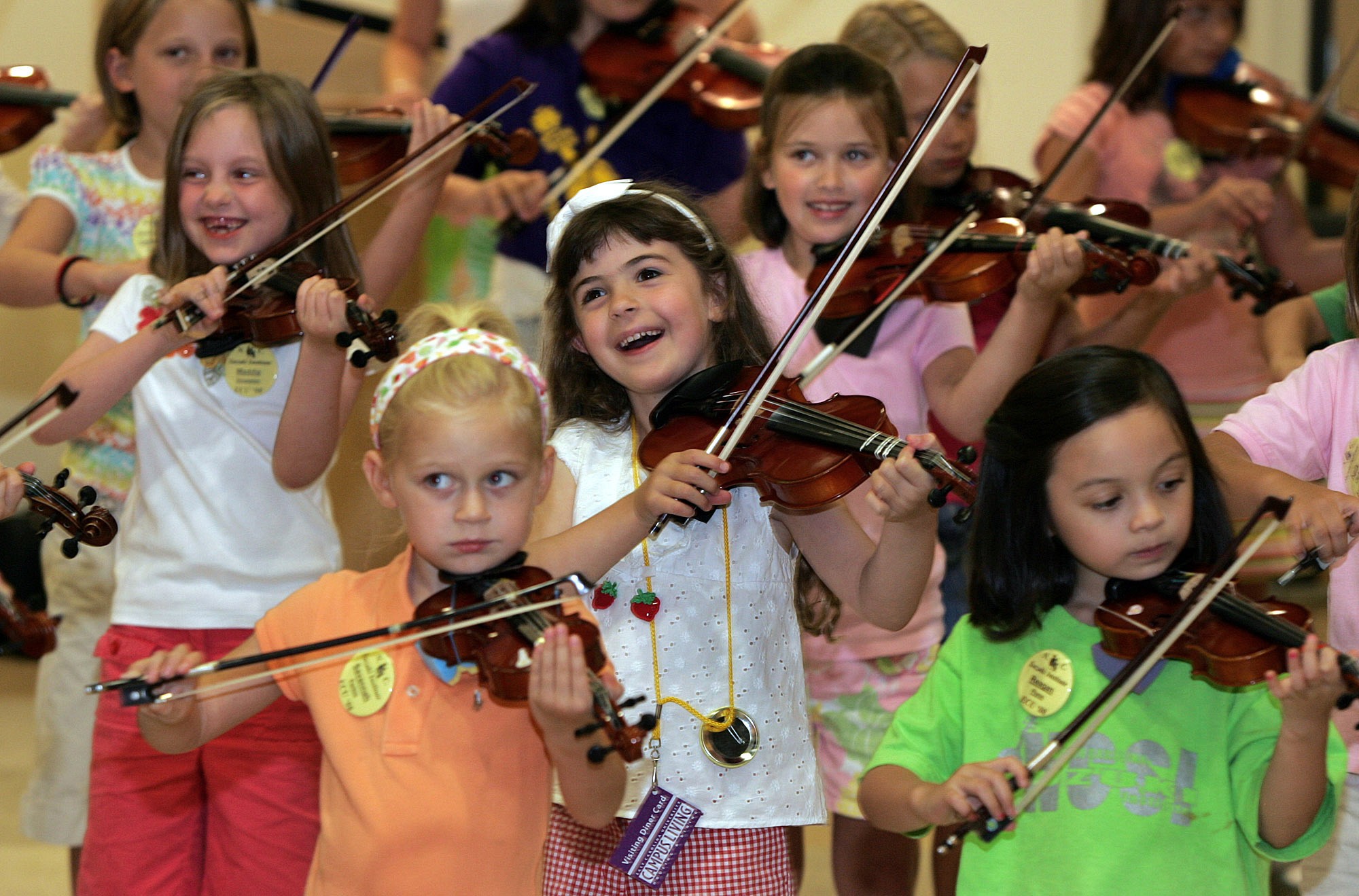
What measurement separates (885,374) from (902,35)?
0.77 metres

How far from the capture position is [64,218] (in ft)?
8.25

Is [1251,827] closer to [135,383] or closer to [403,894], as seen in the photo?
[403,894]

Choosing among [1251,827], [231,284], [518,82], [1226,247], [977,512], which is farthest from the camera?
[1226,247]

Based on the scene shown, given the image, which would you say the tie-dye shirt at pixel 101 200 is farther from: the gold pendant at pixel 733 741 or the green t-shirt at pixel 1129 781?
the green t-shirt at pixel 1129 781

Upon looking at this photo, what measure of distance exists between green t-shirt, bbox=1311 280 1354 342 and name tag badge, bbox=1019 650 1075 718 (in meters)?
0.90

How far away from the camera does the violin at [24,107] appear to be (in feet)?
8.93

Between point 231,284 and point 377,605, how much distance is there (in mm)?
581

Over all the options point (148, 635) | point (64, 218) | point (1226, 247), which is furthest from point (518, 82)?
point (1226, 247)

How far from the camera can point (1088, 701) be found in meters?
1.63

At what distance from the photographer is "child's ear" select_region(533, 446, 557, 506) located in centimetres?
167

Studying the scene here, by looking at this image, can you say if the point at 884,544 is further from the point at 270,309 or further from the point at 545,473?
the point at 270,309

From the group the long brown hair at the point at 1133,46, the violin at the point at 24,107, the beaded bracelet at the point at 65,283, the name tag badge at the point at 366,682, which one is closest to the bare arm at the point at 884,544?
the name tag badge at the point at 366,682

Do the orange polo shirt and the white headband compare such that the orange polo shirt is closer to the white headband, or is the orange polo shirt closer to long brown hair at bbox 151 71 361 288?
the white headband

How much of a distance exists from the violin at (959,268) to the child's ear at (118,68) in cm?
121
